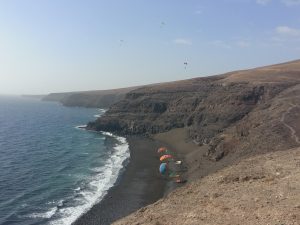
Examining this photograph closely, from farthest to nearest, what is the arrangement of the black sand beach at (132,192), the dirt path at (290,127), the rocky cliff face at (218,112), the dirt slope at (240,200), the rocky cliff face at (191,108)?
the rocky cliff face at (191,108) → the rocky cliff face at (218,112) → the dirt path at (290,127) → the black sand beach at (132,192) → the dirt slope at (240,200)

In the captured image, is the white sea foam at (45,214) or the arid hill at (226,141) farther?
the white sea foam at (45,214)

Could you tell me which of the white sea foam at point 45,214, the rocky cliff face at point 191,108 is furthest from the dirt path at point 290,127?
the white sea foam at point 45,214

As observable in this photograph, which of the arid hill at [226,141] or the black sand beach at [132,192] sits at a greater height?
the arid hill at [226,141]

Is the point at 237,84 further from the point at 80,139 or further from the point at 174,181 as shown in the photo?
the point at 174,181

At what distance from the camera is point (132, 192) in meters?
54.6

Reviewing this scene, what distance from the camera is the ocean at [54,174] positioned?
1829 inches

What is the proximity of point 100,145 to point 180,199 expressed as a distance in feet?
197

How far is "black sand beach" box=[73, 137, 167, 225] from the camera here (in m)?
45.5

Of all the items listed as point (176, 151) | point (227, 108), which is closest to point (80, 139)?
point (176, 151)

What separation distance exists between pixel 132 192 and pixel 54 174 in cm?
1487

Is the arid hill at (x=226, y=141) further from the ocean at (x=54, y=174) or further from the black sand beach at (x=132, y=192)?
the ocean at (x=54, y=174)

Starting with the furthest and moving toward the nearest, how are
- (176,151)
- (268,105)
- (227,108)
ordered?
(227,108) < (268,105) < (176,151)

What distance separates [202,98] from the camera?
117188 mm

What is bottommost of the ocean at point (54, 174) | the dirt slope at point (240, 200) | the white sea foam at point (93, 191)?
the white sea foam at point (93, 191)
